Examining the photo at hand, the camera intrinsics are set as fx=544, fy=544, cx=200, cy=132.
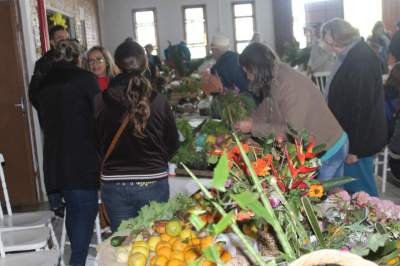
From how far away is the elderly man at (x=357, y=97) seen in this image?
329cm

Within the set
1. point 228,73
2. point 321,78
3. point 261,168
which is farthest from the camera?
point 321,78

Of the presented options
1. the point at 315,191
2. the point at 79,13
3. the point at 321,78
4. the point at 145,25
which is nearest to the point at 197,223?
the point at 315,191

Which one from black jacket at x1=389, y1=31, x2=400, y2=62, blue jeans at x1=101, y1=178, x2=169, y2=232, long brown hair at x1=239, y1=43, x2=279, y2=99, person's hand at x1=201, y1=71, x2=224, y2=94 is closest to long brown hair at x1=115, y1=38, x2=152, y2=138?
blue jeans at x1=101, y1=178, x2=169, y2=232

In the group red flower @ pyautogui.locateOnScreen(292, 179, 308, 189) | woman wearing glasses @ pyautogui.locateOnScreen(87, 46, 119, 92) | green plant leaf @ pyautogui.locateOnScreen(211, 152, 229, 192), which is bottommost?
red flower @ pyautogui.locateOnScreen(292, 179, 308, 189)

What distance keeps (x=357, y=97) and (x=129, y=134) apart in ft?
5.08

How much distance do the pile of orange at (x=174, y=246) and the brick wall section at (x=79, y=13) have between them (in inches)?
156

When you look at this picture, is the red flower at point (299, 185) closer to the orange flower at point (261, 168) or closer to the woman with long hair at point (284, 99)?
the orange flower at point (261, 168)

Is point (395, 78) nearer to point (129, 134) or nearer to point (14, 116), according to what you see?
point (129, 134)

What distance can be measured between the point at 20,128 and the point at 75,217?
2.40m

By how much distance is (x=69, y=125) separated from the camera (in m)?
2.87

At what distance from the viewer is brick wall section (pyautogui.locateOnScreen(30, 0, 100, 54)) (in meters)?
7.60

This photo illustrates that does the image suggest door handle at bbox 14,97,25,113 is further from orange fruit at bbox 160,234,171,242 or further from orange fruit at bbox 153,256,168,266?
orange fruit at bbox 153,256,168,266

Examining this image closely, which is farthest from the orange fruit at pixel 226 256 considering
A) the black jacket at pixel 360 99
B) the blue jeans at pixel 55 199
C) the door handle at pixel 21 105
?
the door handle at pixel 21 105

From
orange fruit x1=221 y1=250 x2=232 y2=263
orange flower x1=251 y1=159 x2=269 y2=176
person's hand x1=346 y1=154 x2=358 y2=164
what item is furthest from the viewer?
person's hand x1=346 y1=154 x2=358 y2=164
